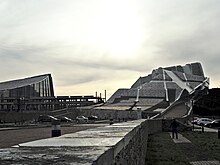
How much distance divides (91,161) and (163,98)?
373ft

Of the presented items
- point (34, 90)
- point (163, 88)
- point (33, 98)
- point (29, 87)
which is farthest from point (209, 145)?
point (34, 90)

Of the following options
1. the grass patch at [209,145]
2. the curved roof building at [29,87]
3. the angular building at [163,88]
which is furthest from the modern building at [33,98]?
the grass patch at [209,145]

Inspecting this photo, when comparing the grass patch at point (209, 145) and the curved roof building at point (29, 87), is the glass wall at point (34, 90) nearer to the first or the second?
the curved roof building at point (29, 87)

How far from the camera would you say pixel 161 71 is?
15100 cm

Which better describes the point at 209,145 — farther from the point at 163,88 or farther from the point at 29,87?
the point at 29,87

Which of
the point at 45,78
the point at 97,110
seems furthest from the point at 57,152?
the point at 45,78

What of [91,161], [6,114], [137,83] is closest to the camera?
[91,161]

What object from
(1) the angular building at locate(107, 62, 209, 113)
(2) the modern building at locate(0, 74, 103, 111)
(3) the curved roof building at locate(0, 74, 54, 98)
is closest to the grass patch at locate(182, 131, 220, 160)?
(1) the angular building at locate(107, 62, 209, 113)

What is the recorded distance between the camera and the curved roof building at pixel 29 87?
395ft

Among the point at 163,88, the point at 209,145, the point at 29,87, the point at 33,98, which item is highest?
the point at 29,87

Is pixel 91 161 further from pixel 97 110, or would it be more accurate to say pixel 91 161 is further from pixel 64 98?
pixel 64 98

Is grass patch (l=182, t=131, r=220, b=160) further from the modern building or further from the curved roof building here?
the curved roof building

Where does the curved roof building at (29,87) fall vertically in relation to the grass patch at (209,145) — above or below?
above

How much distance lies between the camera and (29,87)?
419ft
